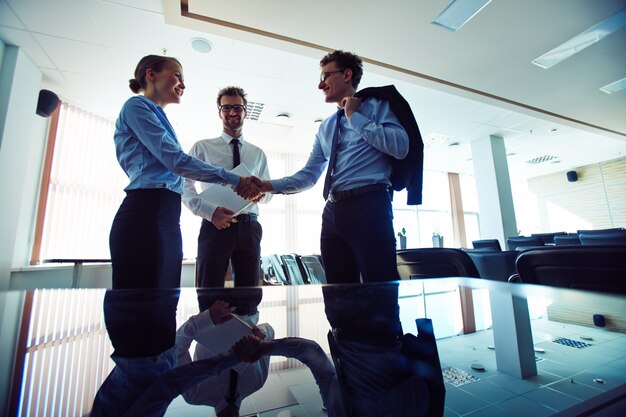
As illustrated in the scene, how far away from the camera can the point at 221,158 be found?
1834mm

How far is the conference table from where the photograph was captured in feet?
0.81

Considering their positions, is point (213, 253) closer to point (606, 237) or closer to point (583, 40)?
point (606, 237)

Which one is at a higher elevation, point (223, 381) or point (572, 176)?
point (572, 176)

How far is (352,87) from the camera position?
5.12 ft

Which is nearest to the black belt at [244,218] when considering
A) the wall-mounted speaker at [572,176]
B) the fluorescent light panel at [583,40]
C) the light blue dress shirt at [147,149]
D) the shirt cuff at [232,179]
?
the shirt cuff at [232,179]

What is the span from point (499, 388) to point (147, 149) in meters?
1.48

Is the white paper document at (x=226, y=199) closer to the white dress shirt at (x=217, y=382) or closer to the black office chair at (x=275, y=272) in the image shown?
the white dress shirt at (x=217, y=382)

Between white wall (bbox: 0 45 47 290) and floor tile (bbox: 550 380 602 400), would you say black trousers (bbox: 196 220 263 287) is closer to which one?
floor tile (bbox: 550 380 602 400)

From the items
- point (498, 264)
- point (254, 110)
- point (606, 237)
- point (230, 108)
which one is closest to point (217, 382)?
point (230, 108)

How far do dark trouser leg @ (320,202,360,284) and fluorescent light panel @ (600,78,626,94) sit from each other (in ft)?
18.6

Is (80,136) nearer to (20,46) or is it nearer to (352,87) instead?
(20,46)

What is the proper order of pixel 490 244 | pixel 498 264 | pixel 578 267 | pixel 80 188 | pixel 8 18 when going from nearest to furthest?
pixel 578 267
pixel 498 264
pixel 8 18
pixel 490 244
pixel 80 188

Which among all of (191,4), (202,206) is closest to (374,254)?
(202,206)

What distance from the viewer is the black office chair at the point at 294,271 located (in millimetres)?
3609
